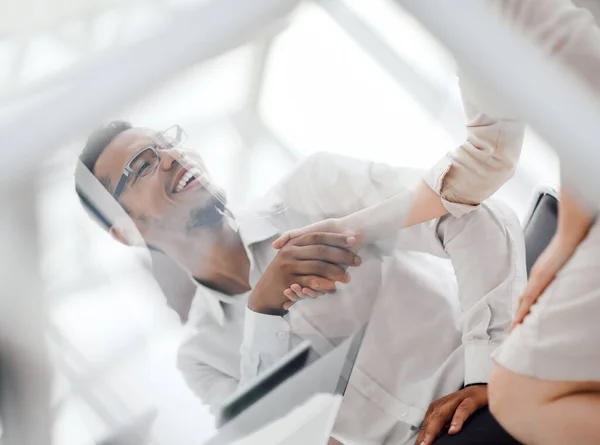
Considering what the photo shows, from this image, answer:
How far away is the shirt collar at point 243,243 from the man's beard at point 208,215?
0.7 inches

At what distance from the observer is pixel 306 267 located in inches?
21.2


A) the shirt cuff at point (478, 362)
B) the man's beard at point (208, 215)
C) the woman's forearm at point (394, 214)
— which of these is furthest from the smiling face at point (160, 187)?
the shirt cuff at point (478, 362)

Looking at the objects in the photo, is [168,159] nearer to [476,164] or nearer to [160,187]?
[160,187]

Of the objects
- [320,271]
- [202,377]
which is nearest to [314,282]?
[320,271]

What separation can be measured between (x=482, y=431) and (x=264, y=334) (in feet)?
0.67

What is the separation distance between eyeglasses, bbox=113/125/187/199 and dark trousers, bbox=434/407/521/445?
0.35 metres

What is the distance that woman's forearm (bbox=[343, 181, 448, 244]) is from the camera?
21.0 inches

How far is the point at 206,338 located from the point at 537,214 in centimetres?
30

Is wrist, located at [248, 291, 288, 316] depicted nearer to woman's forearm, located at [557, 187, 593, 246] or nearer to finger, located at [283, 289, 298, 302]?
finger, located at [283, 289, 298, 302]

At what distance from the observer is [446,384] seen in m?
0.56

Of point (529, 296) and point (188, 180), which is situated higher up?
point (188, 180)

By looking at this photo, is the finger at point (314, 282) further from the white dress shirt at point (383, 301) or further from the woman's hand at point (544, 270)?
the woman's hand at point (544, 270)

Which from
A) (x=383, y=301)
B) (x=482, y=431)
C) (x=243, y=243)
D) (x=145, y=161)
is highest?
(x=145, y=161)

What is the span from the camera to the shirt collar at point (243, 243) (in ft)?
1.79
